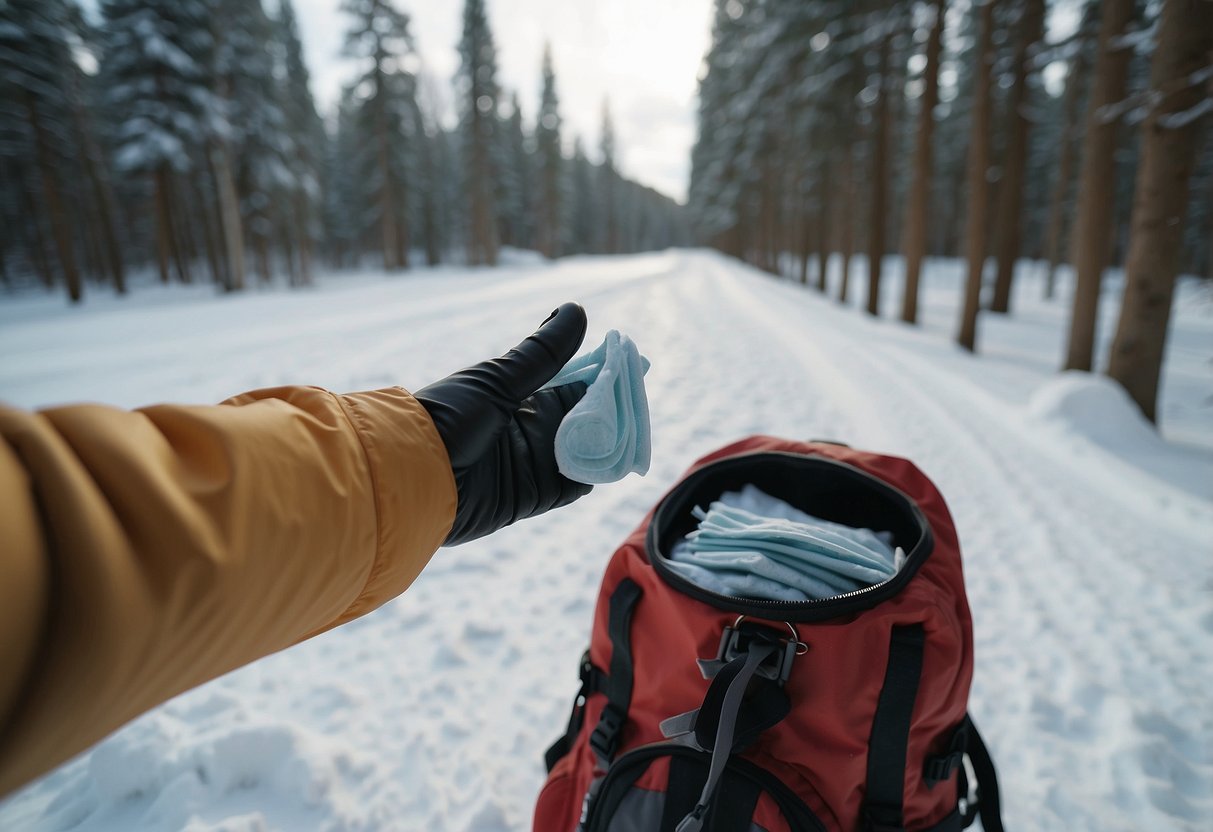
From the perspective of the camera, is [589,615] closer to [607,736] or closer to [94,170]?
[607,736]

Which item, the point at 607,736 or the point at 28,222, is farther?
the point at 28,222

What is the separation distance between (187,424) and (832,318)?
A: 12.4m

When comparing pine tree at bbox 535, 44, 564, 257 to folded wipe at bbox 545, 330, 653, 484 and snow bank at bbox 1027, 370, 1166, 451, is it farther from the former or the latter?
folded wipe at bbox 545, 330, 653, 484

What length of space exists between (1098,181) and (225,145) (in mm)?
21177

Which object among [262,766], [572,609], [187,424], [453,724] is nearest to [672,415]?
[572,609]

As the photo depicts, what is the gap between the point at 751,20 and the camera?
23922 millimetres

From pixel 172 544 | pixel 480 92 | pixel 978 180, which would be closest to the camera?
pixel 172 544

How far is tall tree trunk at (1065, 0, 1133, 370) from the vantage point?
19.3ft

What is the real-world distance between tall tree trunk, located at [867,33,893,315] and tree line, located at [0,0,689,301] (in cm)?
1763

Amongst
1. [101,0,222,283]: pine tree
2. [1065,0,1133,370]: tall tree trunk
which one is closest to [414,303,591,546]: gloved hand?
[1065,0,1133,370]: tall tree trunk

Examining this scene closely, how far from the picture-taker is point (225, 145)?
16203mm

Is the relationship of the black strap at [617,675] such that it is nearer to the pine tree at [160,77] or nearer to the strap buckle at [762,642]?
the strap buckle at [762,642]

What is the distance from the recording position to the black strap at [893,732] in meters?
1.10

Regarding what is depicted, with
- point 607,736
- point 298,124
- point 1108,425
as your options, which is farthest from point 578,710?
point 298,124
